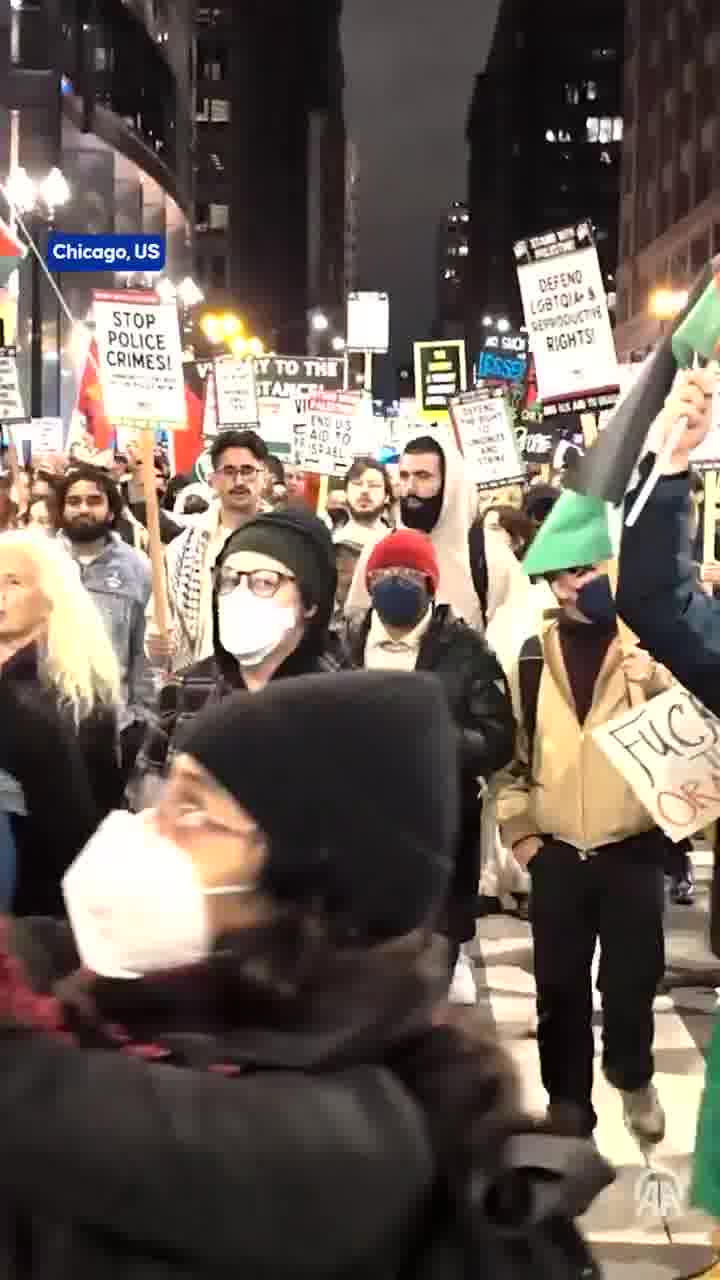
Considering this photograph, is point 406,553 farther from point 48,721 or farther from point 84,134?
point 84,134

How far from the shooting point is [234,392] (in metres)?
Answer: 16.1

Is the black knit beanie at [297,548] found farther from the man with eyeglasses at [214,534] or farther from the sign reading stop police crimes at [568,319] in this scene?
the sign reading stop police crimes at [568,319]

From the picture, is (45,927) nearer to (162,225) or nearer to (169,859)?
(169,859)

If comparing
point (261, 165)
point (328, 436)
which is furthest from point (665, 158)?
point (328, 436)

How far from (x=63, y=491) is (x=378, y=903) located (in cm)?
721

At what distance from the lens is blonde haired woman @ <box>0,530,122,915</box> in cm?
493

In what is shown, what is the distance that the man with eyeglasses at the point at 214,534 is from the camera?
8117mm

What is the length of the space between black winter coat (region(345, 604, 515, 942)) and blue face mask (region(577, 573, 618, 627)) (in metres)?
0.48

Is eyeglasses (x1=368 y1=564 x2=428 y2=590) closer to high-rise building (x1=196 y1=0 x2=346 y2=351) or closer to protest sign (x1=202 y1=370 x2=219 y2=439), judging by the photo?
protest sign (x1=202 y1=370 x2=219 y2=439)

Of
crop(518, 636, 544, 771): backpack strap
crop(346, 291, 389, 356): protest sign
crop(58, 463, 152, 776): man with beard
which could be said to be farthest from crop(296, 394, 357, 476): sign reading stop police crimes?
crop(346, 291, 389, 356): protest sign

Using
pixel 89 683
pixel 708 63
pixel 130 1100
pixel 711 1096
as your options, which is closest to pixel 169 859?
pixel 130 1100

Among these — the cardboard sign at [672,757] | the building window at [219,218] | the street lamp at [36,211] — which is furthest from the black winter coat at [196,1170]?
the building window at [219,218]

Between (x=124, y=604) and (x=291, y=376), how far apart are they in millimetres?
9908

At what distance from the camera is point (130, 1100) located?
1.54m
